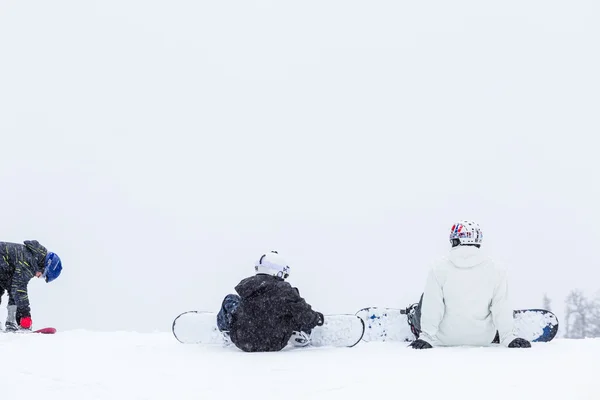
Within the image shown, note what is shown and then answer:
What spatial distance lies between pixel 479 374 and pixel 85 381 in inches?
Answer: 116

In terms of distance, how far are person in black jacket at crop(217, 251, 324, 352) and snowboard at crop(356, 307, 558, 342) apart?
3.48 ft

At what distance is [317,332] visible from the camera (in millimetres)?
6918

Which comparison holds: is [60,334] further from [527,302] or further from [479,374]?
[527,302]

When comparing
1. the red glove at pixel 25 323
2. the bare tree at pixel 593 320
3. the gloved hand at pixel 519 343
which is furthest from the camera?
the bare tree at pixel 593 320

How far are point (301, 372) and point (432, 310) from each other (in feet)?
7.30

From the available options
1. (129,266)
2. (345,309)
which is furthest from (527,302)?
(129,266)

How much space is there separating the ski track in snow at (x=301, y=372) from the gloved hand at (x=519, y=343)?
0.12 metres

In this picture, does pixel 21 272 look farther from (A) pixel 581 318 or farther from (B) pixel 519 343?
(A) pixel 581 318

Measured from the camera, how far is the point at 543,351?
19.4 ft

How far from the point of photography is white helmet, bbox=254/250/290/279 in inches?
267

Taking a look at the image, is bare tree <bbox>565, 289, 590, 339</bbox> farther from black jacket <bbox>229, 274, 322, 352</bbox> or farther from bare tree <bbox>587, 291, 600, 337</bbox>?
black jacket <bbox>229, 274, 322, 352</bbox>

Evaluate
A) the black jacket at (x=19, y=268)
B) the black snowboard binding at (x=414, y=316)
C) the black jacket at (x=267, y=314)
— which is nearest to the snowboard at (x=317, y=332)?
the black jacket at (x=267, y=314)

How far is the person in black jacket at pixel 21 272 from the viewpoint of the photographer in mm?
8797

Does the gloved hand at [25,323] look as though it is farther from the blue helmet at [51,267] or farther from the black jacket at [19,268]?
the blue helmet at [51,267]
